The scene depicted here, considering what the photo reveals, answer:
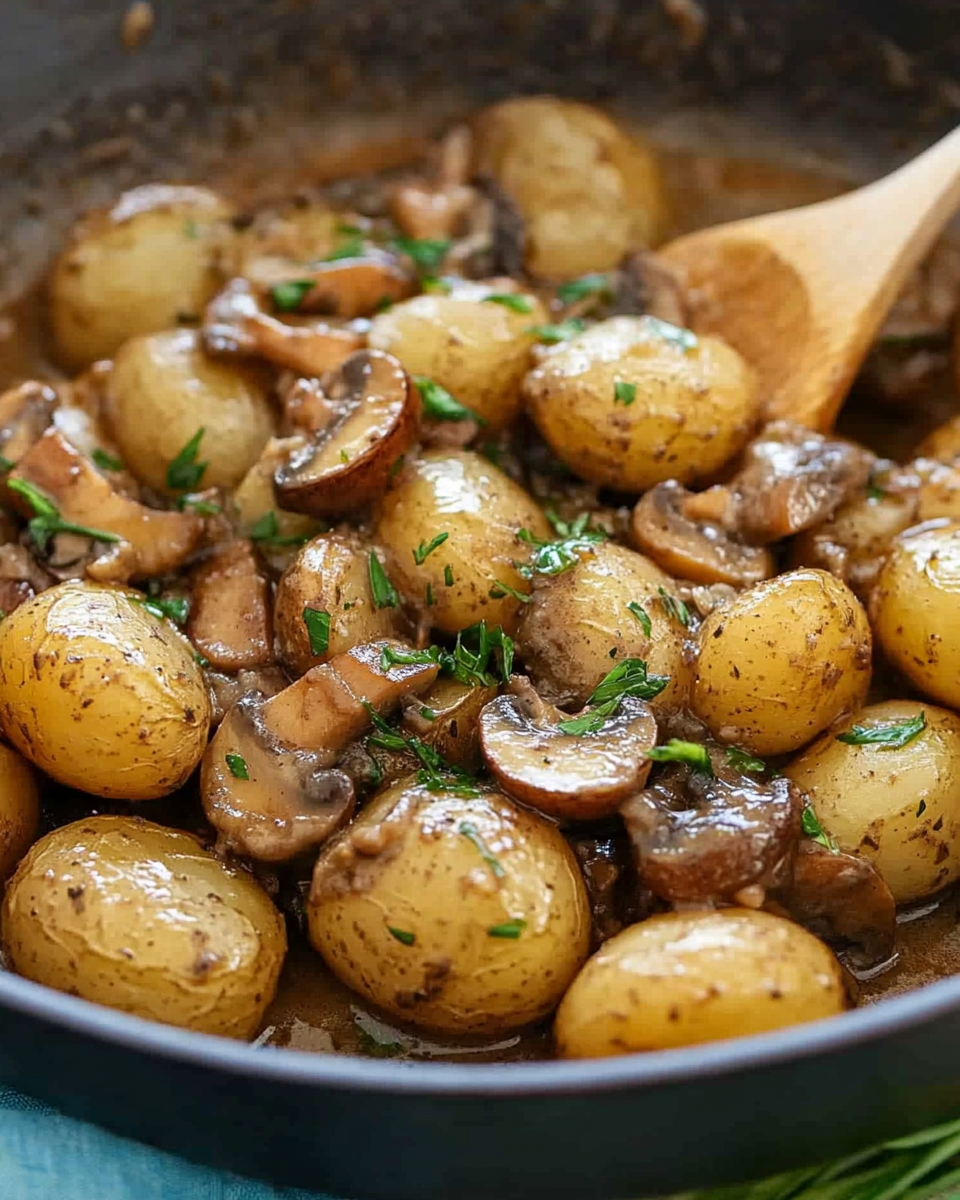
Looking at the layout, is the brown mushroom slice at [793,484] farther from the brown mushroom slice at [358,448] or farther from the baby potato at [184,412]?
the baby potato at [184,412]

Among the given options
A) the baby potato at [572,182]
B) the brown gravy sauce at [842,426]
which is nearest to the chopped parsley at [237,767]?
the brown gravy sauce at [842,426]

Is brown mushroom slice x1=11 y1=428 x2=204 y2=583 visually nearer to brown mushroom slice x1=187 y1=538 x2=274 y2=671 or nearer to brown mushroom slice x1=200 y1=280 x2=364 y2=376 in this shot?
brown mushroom slice x1=187 y1=538 x2=274 y2=671

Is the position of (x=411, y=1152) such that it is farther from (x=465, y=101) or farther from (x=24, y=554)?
(x=465, y=101)

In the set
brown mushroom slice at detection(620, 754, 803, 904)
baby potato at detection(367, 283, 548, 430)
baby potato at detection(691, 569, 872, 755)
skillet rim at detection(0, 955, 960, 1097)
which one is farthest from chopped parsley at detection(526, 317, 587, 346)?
skillet rim at detection(0, 955, 960, 1097)

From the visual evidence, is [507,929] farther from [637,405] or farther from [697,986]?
[637,405]

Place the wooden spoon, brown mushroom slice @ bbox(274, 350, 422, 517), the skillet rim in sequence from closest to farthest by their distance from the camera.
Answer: the skillet rim, brown mushroom slice @ bbox(274, 350, 422, 517), the wooden spoon

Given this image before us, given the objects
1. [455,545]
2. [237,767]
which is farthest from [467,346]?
[237,767]
